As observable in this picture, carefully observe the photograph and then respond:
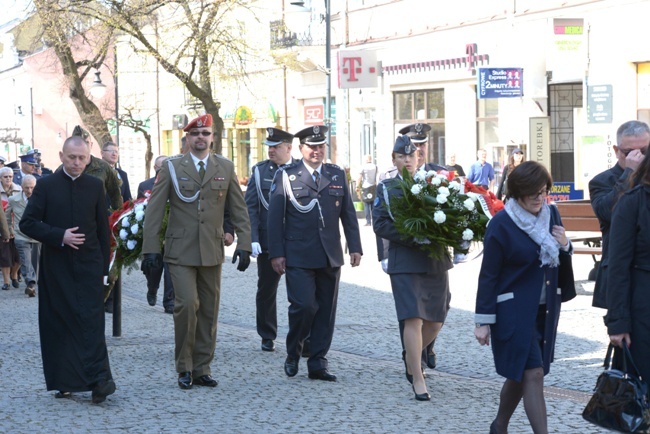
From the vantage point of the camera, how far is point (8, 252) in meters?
17.8

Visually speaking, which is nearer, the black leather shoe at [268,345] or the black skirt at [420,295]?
the black skirt at [420,295]

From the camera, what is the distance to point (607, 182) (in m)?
8.29

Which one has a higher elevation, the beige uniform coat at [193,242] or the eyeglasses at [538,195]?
the eyeglasses at [538,195]

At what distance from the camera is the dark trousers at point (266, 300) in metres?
10.9

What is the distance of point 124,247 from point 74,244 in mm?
2150

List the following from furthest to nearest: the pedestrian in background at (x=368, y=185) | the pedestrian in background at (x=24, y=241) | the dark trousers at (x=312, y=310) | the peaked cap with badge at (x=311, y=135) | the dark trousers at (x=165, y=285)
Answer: the pedestrian in background at (x=368, y=185), the pedestrian in background at (x=24, y=241), the dark trousers at (x=165, y=285), the peaked cap with badge at (x=311, y=135), the dark trousers at (x=312, y=310)

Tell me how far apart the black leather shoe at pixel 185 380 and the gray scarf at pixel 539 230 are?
3.41 m

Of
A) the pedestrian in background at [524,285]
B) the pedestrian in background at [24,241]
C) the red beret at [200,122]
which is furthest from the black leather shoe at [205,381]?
the pedestrian in background at [24,241]

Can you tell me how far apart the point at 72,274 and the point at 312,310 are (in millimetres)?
1844

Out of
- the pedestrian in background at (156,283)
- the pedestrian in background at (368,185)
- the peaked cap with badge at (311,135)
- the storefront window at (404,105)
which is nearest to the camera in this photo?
the peaked cap with badge at (311,135)

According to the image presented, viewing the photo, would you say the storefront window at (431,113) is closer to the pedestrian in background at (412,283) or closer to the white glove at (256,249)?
the white glove at (256,249)

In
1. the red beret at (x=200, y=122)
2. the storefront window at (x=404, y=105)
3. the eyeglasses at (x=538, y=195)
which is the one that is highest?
the storefront window at (x=404, y=105)

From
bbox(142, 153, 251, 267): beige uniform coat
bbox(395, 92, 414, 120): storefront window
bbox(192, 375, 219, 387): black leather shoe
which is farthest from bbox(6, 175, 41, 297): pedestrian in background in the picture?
bbox(395, 92, 414, 120): storefront window

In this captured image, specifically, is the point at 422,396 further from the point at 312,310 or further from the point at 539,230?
the point at 539,230
